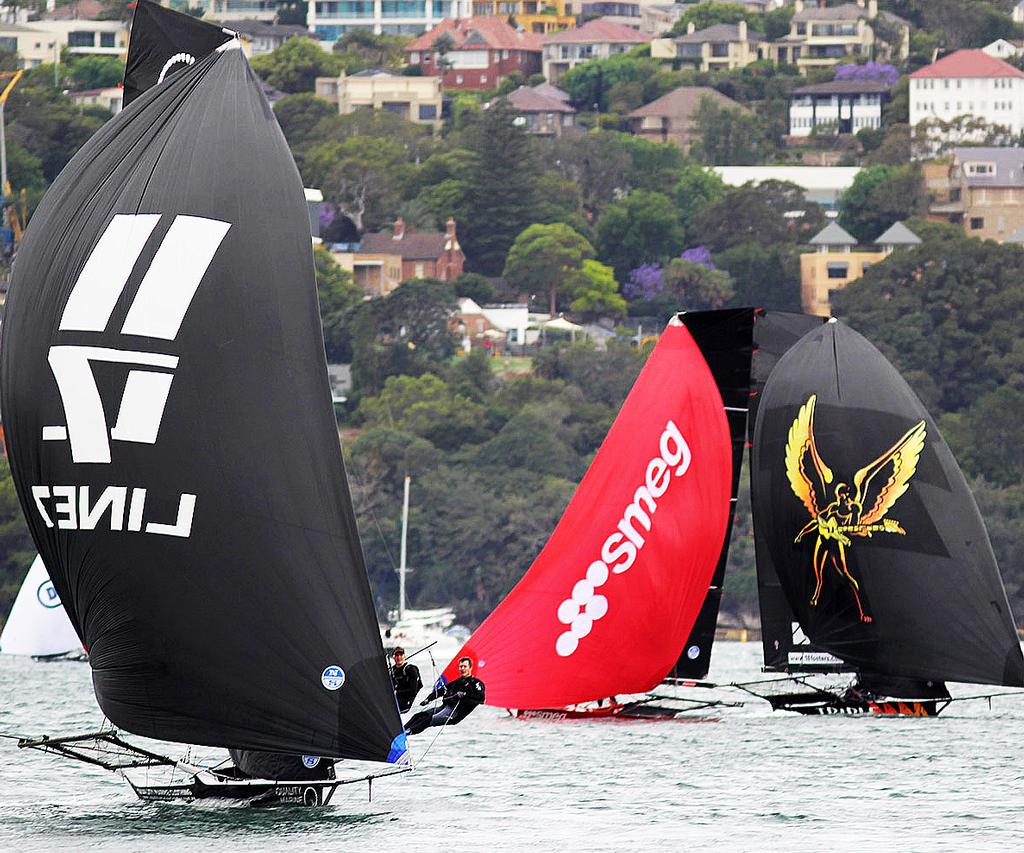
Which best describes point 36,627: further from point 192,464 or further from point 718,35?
point 718,35

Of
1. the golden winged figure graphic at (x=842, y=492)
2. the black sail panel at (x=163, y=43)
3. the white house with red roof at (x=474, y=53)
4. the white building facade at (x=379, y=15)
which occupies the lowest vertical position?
the golden winged figure graphic at (x=842, y=492)

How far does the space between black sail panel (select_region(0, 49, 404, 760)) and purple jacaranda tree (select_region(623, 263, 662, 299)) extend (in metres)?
101

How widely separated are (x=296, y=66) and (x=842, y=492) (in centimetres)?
12998

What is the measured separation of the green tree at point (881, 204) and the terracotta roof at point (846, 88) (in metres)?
24.1

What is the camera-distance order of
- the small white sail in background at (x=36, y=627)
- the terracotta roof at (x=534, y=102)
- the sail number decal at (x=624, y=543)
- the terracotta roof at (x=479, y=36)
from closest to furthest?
1. the sail number decal at (x=624, y=543)
2. the small white sail in background at (x=36, y=627)
3. the terracotta roof at (x=534, y=102)
4. the terracotta roof at (x=479, y=36)

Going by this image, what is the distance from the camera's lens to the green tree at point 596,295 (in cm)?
11506

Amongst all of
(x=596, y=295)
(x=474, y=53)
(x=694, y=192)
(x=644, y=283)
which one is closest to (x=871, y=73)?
(x=474, y=53)

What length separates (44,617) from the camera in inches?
1526

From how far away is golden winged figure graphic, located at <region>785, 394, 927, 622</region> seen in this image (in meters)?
23.1

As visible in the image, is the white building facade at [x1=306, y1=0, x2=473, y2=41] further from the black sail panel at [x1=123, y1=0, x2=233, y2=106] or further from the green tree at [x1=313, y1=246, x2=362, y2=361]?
the black sail panel at [x1=123, y1=0, x2=233, y2=106]

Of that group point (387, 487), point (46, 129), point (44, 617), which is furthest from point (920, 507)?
point (46, 129)

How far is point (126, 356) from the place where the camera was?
1505 cm

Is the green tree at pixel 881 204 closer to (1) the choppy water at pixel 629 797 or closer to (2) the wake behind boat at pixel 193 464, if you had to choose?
(1) the choppy water at pixel 629 797

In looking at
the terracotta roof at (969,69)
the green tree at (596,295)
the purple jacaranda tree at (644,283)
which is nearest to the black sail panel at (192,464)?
the green tree at (596,295)
